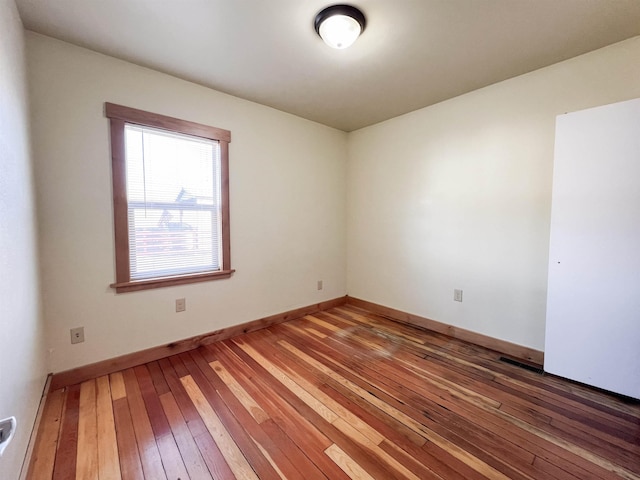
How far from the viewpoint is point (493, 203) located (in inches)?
98.4

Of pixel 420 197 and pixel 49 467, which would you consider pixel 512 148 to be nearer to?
pixel 420 197

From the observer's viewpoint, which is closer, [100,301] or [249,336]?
[100,301]

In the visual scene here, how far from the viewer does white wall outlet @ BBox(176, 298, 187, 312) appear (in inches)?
95.0

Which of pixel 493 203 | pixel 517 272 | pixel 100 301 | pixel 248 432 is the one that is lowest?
pixel 248 432

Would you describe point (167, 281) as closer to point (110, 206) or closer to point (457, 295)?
point (110, 206)

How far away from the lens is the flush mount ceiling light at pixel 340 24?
1.57 metres

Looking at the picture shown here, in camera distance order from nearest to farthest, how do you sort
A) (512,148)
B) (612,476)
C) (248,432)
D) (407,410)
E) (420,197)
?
(612,476) → (248,432) → (407,410) → (512,148) → (420,197)

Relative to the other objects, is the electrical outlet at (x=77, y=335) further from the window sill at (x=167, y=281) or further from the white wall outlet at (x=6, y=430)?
the white wall outlet at (x=6, y=430)

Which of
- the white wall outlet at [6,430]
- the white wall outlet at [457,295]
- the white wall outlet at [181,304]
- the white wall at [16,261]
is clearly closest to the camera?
the white wall outlet at [6,430]

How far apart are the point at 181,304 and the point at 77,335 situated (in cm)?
71

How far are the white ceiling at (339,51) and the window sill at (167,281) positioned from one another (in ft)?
5.80

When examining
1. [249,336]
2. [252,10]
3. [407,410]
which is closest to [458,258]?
[407,410]

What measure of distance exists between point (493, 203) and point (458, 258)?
2.06ft

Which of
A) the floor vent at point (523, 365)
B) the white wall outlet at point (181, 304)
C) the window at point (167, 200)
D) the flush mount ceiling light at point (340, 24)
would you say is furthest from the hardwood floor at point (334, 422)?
the flush mount ceiling light at point (340, 24)
